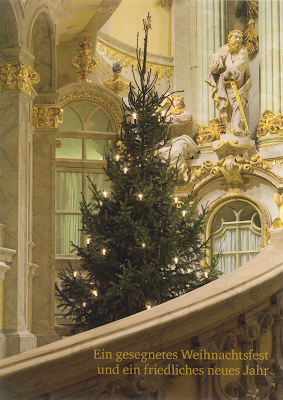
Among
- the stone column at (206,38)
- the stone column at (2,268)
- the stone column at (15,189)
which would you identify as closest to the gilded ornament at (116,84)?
the stone column at (206,38)

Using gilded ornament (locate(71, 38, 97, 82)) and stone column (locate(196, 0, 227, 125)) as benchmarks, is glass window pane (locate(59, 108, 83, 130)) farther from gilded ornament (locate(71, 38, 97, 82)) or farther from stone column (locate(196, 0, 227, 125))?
stone column (locate(196, 0, 227, 125))

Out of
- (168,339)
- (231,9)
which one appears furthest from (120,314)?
(231,9)

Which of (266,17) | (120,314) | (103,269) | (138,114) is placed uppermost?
(266,17)

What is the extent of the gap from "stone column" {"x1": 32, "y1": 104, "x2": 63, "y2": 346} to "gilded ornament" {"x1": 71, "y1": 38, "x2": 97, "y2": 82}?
3.16m

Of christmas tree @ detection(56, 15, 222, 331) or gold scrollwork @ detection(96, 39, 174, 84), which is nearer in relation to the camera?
christmas tree @ detection(56, 15, 222, 331)

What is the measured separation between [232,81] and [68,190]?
406cm

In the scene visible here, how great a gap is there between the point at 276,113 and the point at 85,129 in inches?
156

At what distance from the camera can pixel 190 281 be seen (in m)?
7.53

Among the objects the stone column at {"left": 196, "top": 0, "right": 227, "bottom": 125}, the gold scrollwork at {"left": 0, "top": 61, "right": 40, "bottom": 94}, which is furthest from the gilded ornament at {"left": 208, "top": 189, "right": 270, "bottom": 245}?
the gold scrollwork at {"left": 0, "top": 61, "right": 40, "bottom": 94}

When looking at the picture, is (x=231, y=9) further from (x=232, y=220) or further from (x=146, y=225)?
(x=146, y=225)

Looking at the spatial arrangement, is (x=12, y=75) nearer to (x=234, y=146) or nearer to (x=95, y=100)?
(x=95, y=100)

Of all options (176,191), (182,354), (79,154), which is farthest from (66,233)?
(182,354)

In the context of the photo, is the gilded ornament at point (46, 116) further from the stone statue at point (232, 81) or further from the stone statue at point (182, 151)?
the stone statue at point (232, 81)

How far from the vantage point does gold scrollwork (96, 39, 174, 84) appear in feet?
47.6
